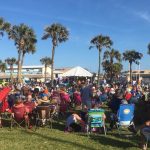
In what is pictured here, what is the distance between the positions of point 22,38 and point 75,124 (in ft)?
156

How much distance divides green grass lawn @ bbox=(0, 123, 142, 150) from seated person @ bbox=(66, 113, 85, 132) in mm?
282

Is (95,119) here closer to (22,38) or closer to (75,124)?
(75,124)

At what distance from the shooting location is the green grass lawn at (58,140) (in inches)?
372

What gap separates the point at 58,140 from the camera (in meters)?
10.4

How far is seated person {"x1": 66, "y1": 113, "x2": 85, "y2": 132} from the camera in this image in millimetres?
12016

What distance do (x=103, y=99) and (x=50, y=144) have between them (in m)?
14.3

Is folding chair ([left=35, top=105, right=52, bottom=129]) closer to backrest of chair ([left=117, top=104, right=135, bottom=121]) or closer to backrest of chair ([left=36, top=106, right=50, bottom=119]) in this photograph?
backrest of chair ([left=36, top=106, right=50, bottom=119])

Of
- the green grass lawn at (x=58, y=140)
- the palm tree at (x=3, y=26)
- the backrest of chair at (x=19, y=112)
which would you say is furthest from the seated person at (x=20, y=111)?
the palm tree at (x=3, y=26)

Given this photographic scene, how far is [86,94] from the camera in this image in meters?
15.8

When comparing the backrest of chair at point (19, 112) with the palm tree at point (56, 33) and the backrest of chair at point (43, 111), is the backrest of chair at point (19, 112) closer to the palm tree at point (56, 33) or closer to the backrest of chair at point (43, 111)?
the backrest of chair at point (43, 111)

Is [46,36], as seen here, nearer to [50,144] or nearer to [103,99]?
[103,99]

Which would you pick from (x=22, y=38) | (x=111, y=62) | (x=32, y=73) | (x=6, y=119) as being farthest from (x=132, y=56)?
(x=6, y=119)

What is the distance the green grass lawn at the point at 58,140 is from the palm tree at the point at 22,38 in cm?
4620

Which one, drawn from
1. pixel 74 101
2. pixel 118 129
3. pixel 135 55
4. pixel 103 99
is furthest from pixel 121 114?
pixel 135 55
